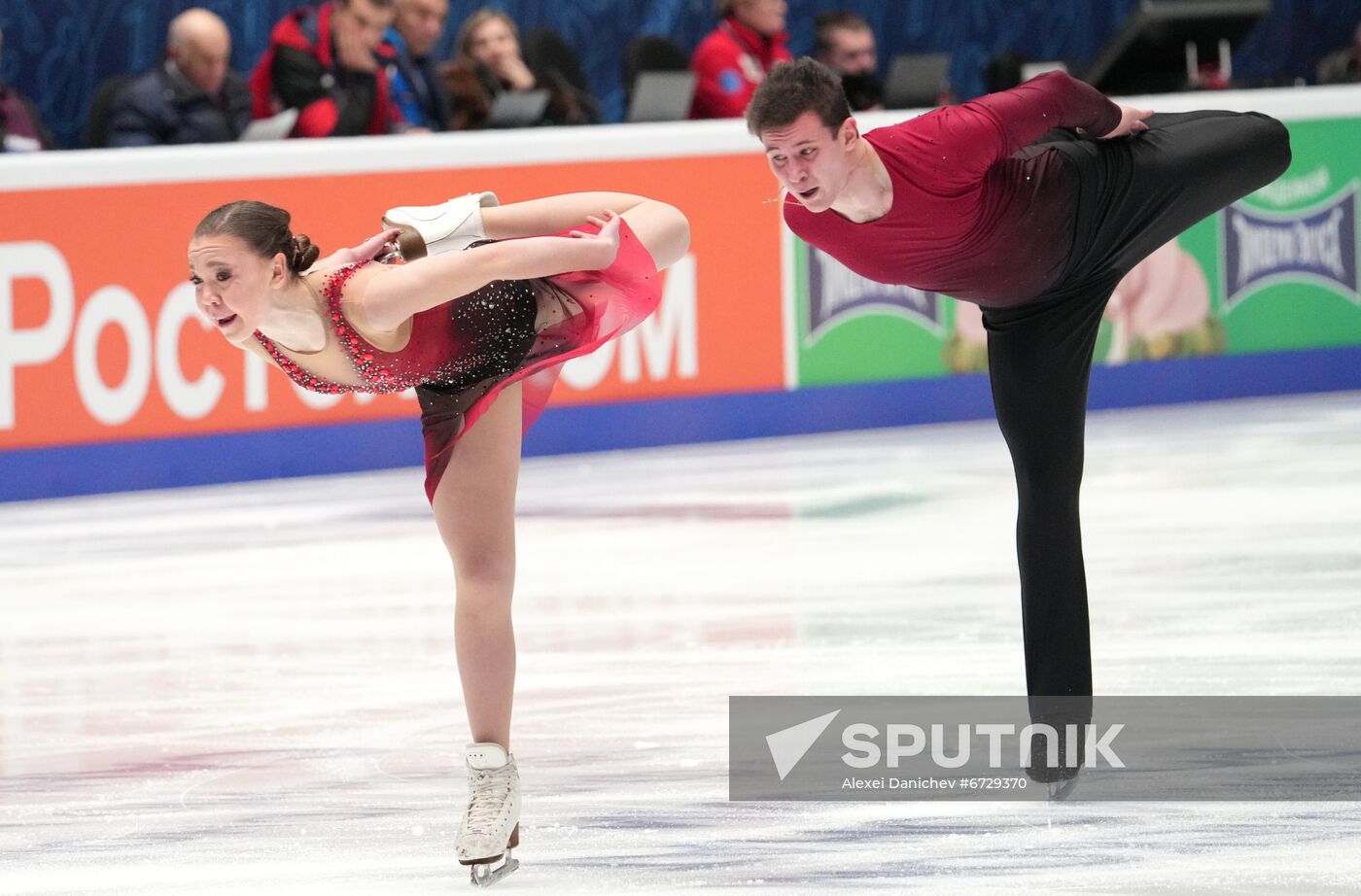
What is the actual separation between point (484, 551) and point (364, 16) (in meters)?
5.06

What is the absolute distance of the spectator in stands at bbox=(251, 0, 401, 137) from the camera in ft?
25.5

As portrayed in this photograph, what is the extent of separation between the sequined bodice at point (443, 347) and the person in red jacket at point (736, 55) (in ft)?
17.1

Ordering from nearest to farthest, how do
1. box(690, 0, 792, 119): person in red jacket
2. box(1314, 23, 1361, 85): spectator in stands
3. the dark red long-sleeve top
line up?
the dark red long-sleeve top → box(690, 0, 792, 119): person in red jacket → box(1314, 23, 1361, 85): spectator in stands

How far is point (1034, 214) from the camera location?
345 cm

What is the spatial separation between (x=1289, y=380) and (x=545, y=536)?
3.95m

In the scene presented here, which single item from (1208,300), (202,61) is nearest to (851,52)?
(1208,300)

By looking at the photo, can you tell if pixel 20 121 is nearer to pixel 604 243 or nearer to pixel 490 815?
pixel 604 243

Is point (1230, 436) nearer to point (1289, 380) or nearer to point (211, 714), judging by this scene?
point (1289, 380)

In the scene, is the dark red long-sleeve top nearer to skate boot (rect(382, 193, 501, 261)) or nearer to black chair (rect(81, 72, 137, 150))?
skate boot (rect(382, 193, 501, 261))

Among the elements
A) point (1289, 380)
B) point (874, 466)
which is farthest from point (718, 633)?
point (1289, 380)

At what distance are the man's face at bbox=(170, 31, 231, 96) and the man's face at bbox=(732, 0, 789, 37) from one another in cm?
230

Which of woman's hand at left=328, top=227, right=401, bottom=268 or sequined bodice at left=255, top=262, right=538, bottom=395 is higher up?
woman's hand at left=328, top=227, right=401, bottom=268

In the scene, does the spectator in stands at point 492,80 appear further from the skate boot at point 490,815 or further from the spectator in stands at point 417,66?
the skate boot at point 490,815

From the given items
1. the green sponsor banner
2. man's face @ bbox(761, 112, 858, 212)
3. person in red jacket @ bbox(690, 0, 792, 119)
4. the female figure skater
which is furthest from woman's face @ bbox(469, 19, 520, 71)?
man's face @ bbox(761, 112, 858, 212)
